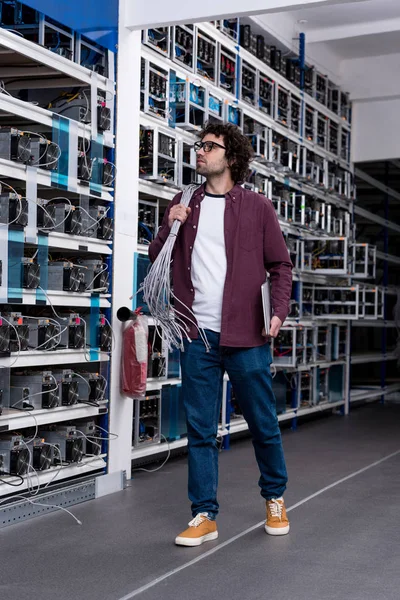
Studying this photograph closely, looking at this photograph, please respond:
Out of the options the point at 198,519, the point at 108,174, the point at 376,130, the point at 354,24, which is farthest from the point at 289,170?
the point at 198,519

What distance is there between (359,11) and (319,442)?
418 cm

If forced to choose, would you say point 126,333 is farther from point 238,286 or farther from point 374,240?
point 374,240

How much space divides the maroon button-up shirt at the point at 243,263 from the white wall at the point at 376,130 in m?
6.40

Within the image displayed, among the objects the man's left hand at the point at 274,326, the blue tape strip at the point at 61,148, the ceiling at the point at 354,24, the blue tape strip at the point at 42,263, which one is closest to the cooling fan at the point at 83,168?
the blue tape strip at the point at 61,148

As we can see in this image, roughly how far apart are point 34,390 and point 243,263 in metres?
1.44

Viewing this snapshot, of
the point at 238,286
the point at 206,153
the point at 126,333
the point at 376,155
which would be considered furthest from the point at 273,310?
the point at 376,155

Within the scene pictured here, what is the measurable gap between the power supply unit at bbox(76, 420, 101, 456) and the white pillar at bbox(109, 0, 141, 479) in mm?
109

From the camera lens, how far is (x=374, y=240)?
13.5 m

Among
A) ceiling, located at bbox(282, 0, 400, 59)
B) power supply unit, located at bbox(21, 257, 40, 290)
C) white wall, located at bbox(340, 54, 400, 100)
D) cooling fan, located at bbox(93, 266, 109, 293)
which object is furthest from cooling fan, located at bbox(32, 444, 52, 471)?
white wall, located at bbox(340, 54, 400, 100)

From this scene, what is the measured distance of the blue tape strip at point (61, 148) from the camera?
177 inches

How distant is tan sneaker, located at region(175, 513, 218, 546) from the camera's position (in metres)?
3.71

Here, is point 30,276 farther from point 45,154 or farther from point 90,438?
point 90,438

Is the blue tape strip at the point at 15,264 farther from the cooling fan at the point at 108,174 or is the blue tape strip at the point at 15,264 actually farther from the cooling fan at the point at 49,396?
the cooling fan at the point at 108,174

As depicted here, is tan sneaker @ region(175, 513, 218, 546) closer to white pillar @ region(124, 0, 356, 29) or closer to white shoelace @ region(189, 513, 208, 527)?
white shoelace @ region(189, 513, 208, 527)
